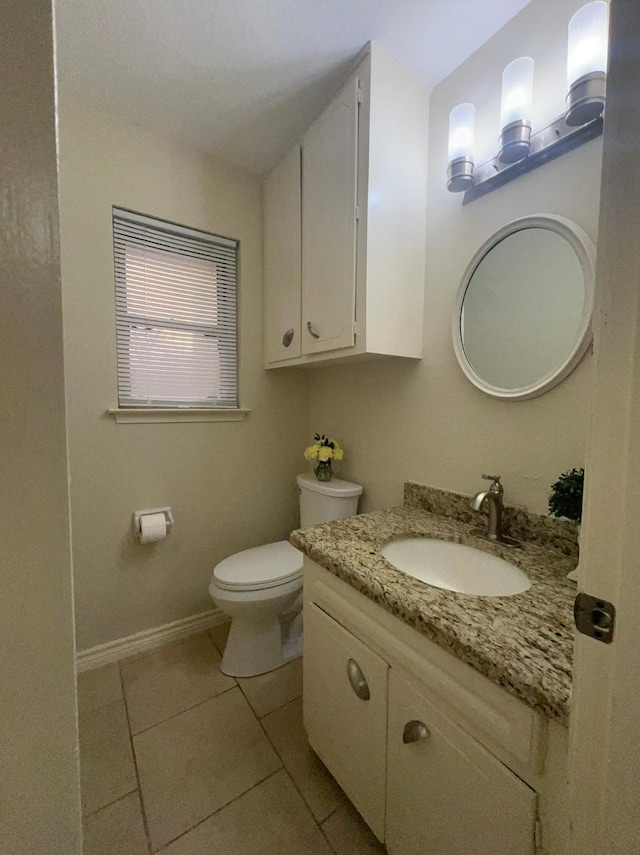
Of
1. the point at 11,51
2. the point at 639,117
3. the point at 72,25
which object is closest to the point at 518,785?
the point at 639,117

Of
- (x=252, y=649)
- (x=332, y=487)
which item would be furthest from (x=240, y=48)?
(x=252, y=649)

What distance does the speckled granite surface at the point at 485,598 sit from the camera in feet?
1.75

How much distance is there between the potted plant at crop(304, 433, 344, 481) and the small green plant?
3.21ft

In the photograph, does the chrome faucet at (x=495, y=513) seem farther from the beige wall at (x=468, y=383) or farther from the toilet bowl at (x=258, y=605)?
the toilet bowl at (x=258, y=605)

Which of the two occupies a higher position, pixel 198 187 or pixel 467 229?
pixel 198 187

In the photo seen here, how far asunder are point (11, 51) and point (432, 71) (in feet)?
4.95

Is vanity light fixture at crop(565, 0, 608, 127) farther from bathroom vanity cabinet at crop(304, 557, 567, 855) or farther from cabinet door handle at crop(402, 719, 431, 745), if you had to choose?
cabinet door handle at crop(402, 719, 431, 745)

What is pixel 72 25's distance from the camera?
105cm

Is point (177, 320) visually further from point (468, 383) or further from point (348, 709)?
point (348, 709)

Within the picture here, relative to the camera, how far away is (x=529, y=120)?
3.16 feet

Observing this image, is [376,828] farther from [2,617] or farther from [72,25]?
[72,25]

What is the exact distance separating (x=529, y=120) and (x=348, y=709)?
1774mm

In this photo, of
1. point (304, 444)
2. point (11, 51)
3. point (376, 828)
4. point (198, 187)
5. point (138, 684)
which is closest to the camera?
point (11, 51)

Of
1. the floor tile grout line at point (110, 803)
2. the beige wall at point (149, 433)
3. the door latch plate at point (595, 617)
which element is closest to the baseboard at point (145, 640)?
the beige wall at point (149, 433)
